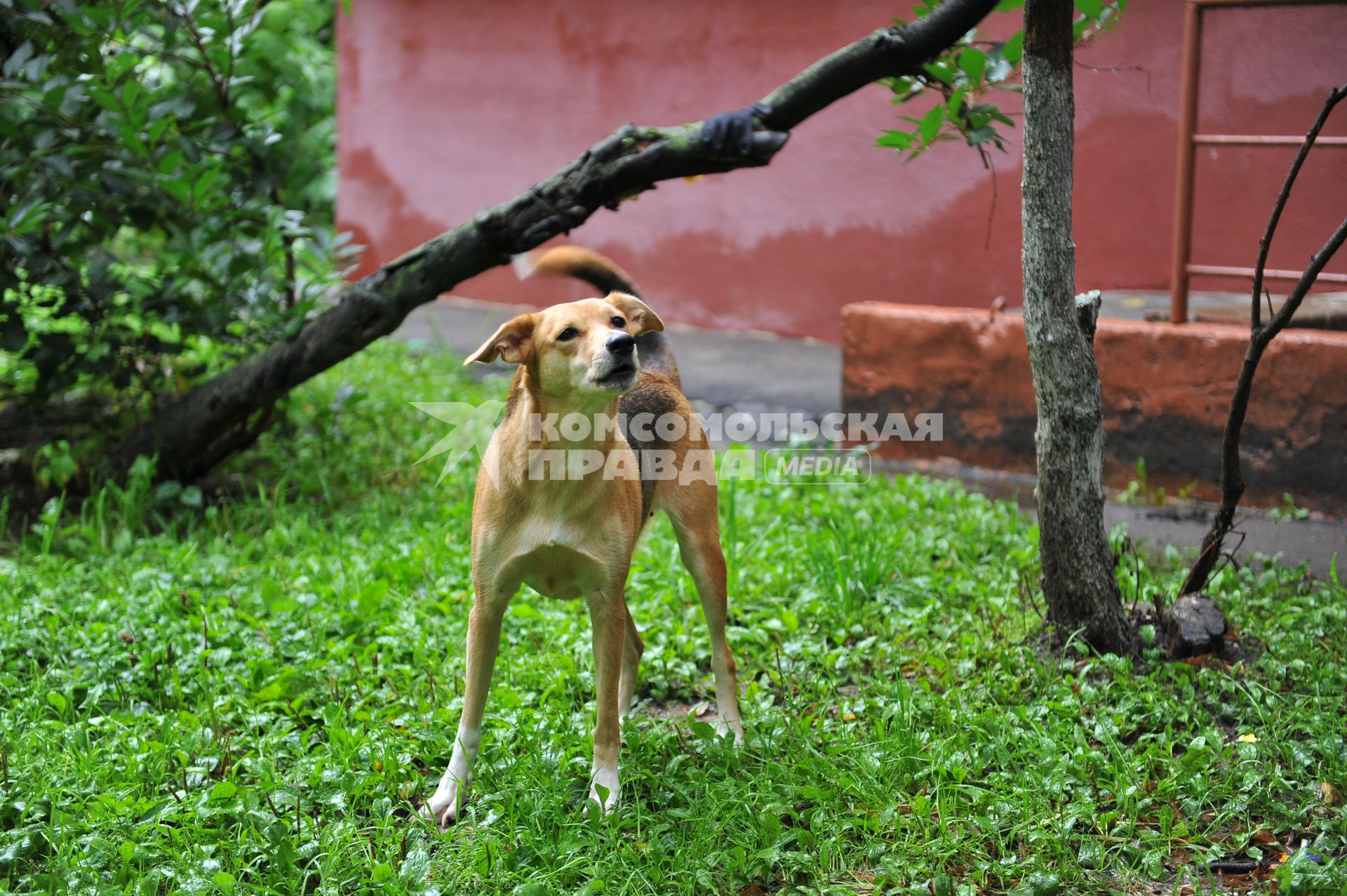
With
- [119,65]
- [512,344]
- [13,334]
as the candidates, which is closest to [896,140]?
[512,344]

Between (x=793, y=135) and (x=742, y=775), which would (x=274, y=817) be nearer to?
(x=742, y=775)

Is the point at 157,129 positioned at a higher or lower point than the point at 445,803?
higher

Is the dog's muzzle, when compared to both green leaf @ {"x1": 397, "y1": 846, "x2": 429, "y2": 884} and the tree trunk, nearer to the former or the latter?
green leaf @ {"x1": 397, "y1": 846, "x2": 429, "y2": 884}

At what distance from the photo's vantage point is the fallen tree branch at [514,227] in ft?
12.1

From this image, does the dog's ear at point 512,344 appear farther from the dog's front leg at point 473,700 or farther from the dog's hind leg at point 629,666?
the dog's hind leg at point 629,666

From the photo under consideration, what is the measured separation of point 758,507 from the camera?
4.99 m

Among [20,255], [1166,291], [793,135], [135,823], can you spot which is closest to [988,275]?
[1166,291]


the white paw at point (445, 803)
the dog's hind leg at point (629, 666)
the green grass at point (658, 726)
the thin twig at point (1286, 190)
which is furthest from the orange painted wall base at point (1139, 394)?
the white paw at point (445, 803)

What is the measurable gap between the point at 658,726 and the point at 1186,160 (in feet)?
12.1

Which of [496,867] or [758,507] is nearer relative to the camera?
[496,867]

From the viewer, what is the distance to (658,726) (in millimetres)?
3348

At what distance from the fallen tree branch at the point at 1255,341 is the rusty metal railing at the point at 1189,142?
4.96ft

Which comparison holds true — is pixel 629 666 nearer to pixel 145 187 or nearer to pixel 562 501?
pixel 562 501

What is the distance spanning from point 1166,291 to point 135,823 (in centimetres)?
574
